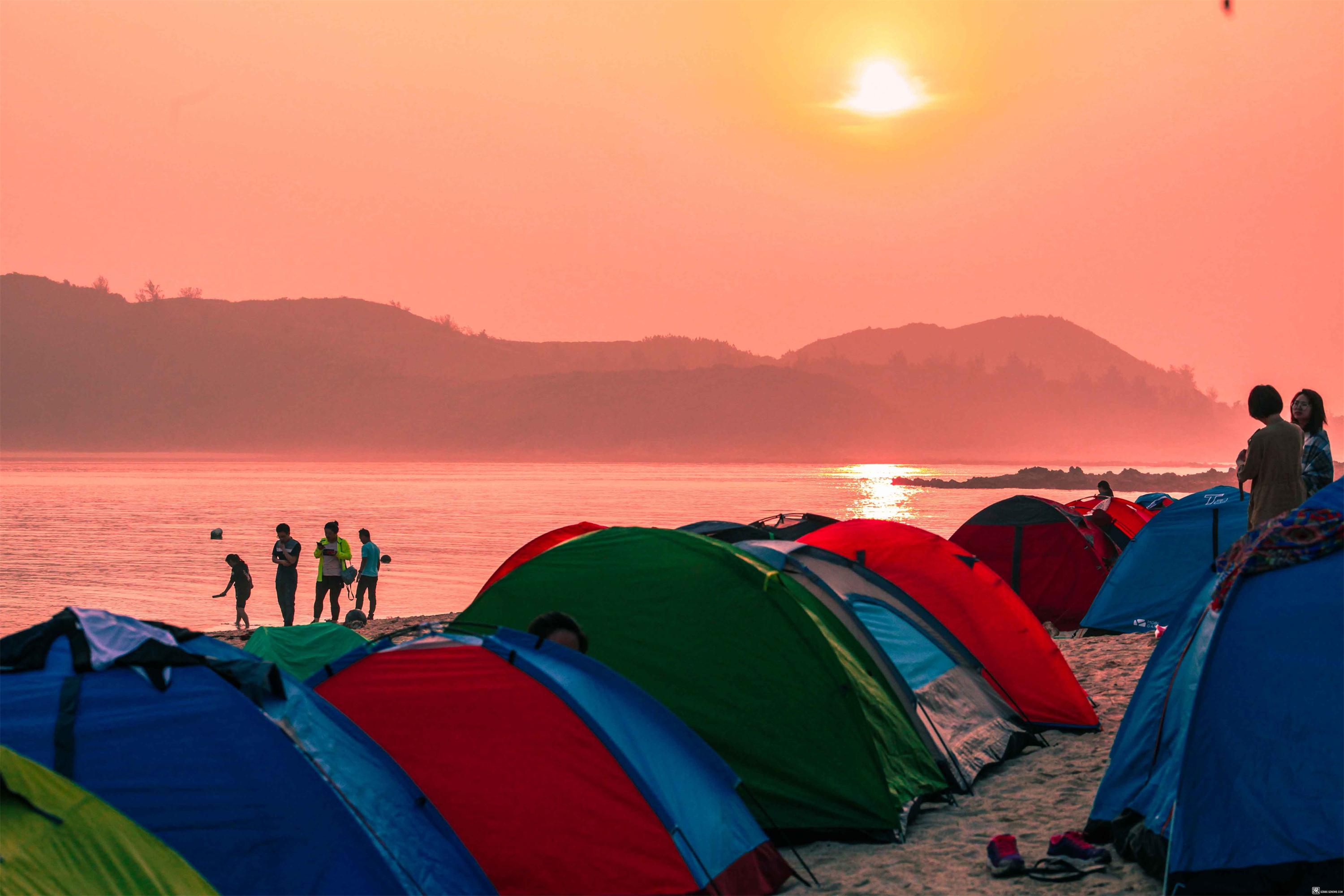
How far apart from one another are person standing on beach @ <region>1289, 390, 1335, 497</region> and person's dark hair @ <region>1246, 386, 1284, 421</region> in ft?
0.67

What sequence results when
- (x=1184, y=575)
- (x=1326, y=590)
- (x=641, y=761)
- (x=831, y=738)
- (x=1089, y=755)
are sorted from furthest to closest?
(x=1184, y=575)
(x=1089, y=755)
(x=831, y=738)
(x=641, y=761)
(x=1326, y=590)

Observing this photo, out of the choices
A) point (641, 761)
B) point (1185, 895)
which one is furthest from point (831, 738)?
point (1185, 895)

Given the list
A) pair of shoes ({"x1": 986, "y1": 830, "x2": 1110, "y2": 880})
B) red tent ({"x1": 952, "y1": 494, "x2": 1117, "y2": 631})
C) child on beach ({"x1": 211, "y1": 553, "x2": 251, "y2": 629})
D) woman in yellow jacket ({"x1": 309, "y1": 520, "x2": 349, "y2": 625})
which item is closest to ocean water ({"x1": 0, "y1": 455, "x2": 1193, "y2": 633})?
child on beach ({"x1": 211, "y1": 553, "x2": 251, "y2": 629})

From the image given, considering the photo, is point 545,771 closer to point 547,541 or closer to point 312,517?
point 547,541

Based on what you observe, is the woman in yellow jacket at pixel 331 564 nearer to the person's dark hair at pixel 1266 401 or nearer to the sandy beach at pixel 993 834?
the sandy beach at pixel 993 834

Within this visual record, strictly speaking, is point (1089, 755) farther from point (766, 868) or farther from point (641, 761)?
point (641, 761)

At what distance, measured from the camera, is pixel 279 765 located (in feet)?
14.5

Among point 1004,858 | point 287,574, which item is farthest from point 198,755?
point 287,574

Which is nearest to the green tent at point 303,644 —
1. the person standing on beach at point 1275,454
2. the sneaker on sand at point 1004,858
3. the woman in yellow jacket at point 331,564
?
the sneaker on sand at point 1004,858

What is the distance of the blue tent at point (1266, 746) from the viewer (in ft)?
15.8

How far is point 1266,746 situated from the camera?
196 inches

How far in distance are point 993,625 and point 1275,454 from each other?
2758mm

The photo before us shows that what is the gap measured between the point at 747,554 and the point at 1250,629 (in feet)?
10.7

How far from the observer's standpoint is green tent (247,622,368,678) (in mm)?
8547
